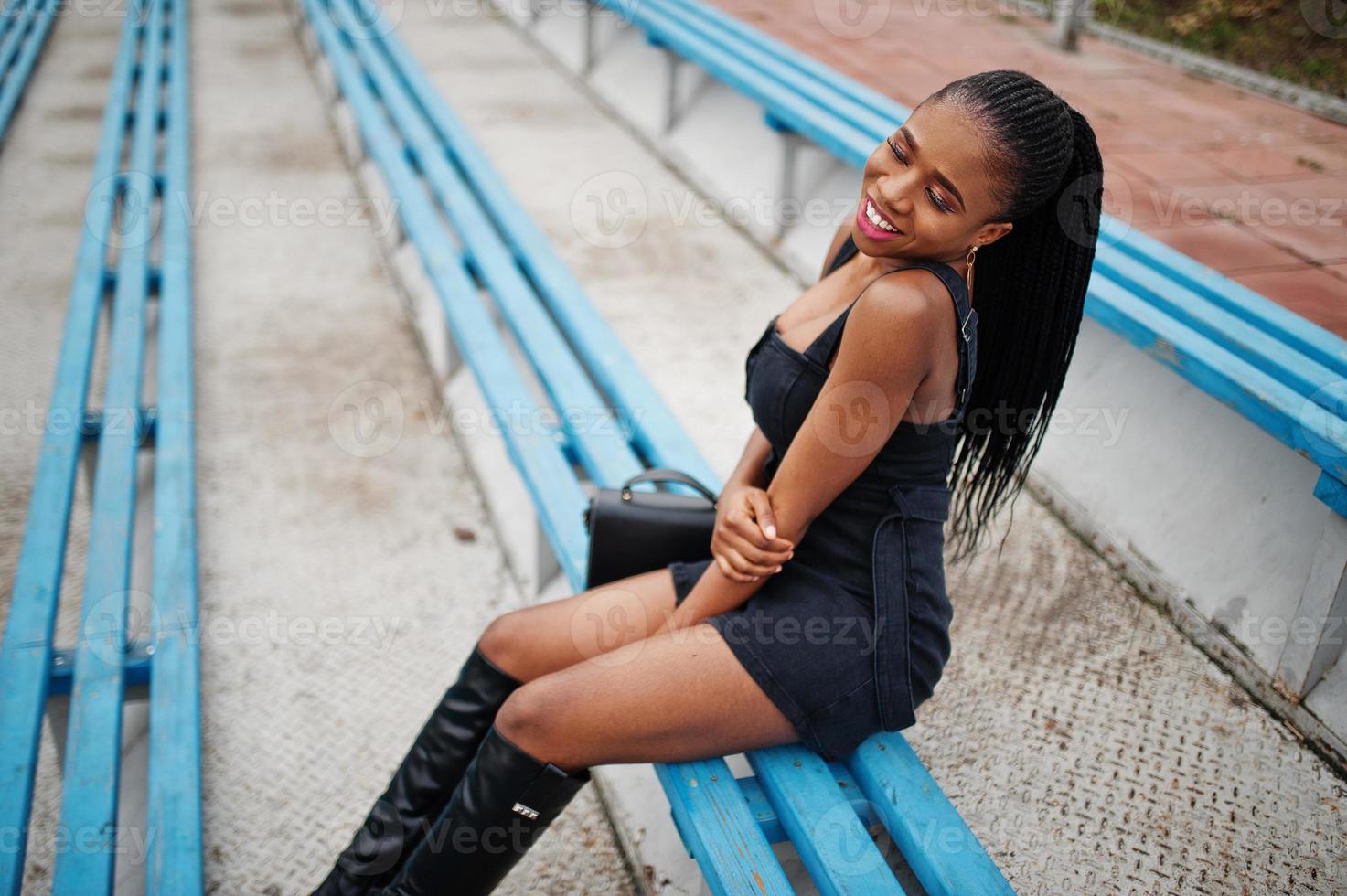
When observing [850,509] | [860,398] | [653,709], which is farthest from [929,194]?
[653,709]

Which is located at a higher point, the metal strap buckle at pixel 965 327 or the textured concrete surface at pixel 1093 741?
the metal strap buckle at pixel 965 327

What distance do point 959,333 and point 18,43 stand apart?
24.9 feet

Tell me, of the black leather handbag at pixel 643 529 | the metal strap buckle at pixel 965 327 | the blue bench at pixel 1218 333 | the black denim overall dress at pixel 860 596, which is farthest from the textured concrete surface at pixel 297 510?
the blue bench at pixel 1218 333

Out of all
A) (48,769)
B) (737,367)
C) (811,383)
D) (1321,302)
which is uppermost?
(811,383)

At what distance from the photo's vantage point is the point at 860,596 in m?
1.60

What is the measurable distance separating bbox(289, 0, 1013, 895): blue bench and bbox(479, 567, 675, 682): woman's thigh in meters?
0.24

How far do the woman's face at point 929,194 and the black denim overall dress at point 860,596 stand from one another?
0.16 feet

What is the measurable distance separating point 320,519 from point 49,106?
15.2 ft

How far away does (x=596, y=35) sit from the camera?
588 cm

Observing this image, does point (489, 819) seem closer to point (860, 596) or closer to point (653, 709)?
point (653, 709)

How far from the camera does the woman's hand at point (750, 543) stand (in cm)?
159

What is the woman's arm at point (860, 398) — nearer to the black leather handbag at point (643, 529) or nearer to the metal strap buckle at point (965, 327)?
the metal strap buckle at point (965, 327)

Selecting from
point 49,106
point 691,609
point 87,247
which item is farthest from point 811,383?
point 49,106

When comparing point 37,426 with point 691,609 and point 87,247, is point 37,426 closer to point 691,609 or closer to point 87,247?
point 87,247
